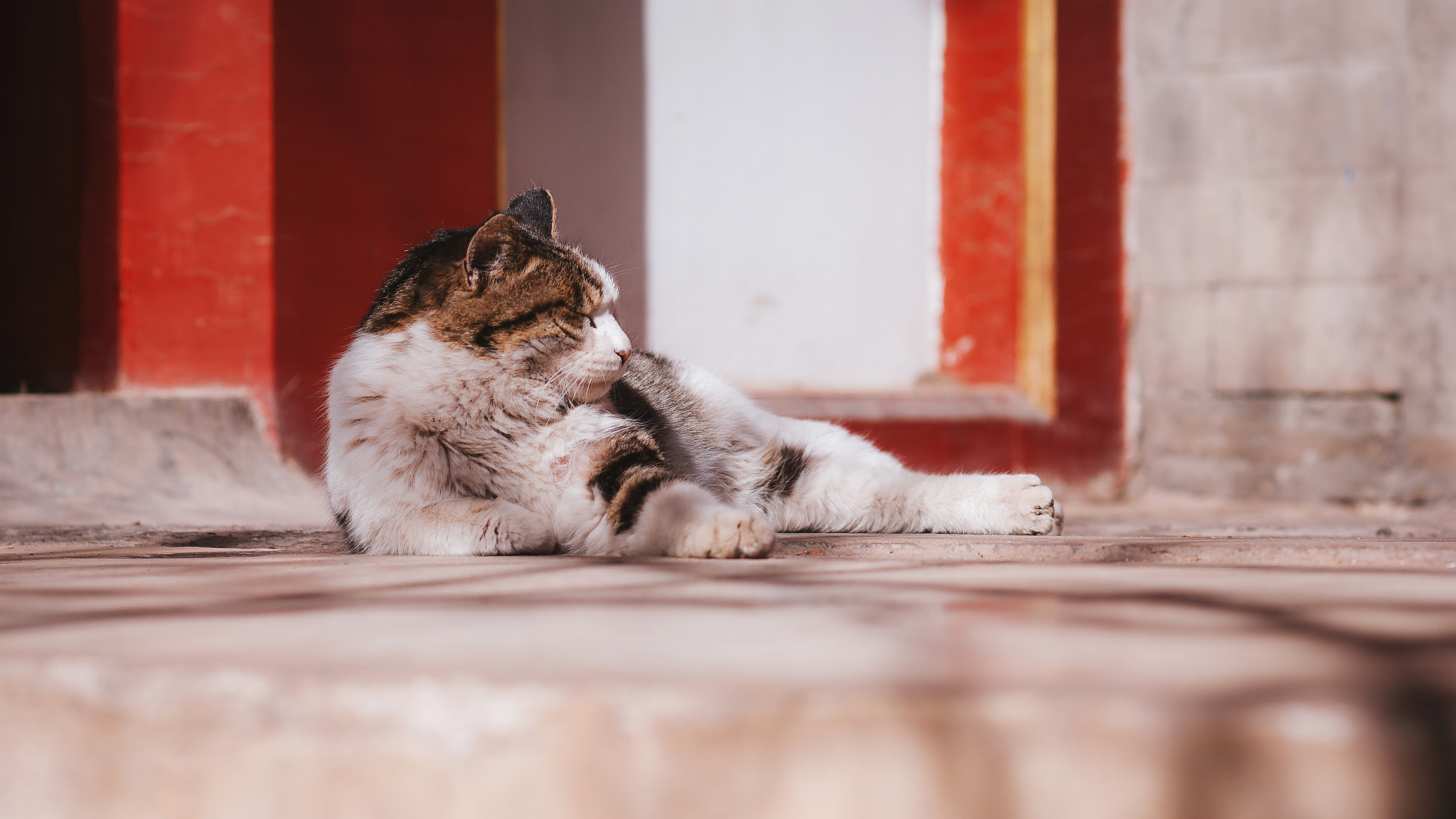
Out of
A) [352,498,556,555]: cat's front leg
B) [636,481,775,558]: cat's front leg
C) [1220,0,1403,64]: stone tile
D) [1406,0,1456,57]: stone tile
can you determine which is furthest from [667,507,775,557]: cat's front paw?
[1406,0,1456,57]: stone tile

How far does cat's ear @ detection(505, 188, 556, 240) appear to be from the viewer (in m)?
1.95

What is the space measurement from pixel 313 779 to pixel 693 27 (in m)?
3.68

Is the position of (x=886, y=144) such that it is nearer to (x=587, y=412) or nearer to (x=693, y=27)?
(x=693, y=27)

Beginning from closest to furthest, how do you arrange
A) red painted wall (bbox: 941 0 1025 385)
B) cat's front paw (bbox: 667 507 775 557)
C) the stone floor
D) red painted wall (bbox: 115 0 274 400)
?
the stone floor < cat's front paw (bbox: 667 507 775 557) < red painted wall (bbox: 115 0 274 400) < red painted wall (bbox: 941 0 1025 385)

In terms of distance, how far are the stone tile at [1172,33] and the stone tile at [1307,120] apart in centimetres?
14

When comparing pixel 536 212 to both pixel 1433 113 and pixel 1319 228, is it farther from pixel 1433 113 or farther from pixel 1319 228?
pixel 1433 113

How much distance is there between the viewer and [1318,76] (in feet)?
10.8

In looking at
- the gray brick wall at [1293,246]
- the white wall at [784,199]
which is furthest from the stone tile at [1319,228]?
the white wall at [784,199]

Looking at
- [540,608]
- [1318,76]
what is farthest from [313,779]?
[1318,76]

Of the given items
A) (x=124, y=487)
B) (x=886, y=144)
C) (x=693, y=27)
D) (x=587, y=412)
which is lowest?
(x=124, y=487)

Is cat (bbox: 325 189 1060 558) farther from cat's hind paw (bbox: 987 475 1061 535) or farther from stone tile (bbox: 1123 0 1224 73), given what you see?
stone tile (bbox: 1123 0 1224 73)

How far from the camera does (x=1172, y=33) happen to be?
3.40 metres

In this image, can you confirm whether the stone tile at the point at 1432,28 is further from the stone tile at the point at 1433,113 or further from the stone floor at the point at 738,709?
the stone floor at the point at 738,709

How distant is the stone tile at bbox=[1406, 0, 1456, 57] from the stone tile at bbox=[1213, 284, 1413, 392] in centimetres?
82
